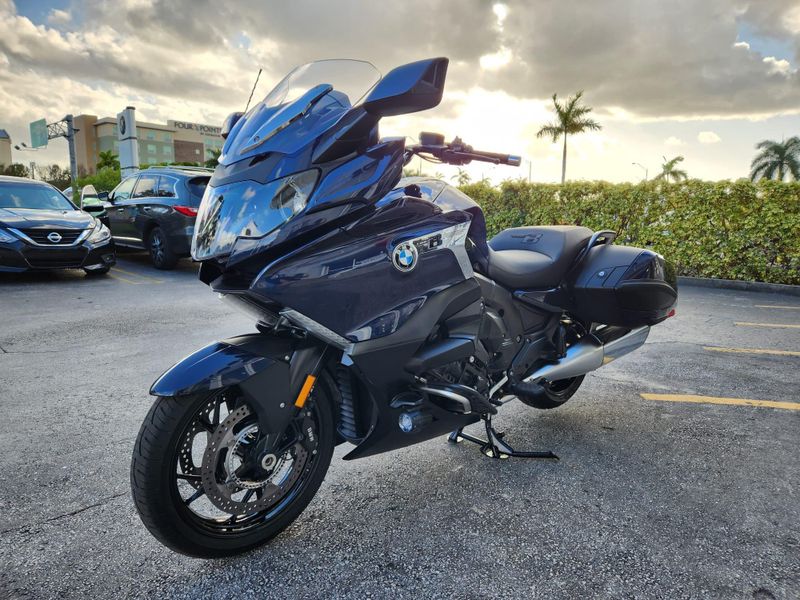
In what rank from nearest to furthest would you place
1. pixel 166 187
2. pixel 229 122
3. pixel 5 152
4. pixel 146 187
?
1. pixel 229 122
2. pixel 166 187
3. pixel 146 187
4. pixel 5 152

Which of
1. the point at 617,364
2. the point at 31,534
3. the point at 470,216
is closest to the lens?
the point at 31,534

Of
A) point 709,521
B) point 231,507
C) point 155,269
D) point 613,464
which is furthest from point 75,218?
point 709,521

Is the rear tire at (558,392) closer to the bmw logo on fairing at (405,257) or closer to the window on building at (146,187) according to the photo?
the bmw logo on fairing at (405,257)

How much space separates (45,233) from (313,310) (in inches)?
304

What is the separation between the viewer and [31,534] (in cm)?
219

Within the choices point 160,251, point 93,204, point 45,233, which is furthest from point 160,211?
point 93,204

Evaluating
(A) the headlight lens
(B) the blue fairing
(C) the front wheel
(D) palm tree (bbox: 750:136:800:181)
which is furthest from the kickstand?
(D) palm tree (bbox: 750:136:800:181)

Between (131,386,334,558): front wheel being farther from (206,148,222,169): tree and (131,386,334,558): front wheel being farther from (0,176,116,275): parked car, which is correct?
(0,176,116,275): parked car

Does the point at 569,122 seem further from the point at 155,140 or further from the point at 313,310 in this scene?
the point at 155,140

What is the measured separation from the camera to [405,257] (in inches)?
83.0

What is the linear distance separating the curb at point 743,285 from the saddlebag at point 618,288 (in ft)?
24.1

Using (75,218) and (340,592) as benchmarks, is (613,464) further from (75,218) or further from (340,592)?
(75,218)

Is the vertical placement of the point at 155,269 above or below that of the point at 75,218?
below

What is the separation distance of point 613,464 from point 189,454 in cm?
211
